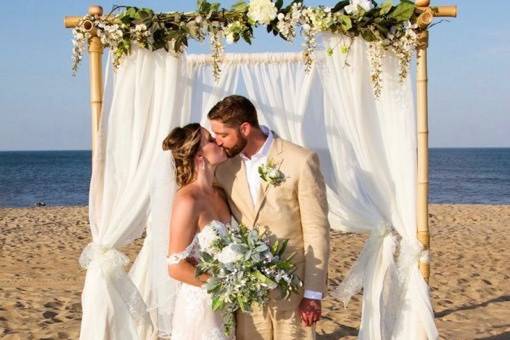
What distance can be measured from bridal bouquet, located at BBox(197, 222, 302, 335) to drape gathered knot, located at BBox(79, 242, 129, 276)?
1228 millimetres

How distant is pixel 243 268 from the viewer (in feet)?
10.6

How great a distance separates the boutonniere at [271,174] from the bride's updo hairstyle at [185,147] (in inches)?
15.0

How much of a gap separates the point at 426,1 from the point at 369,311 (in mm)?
2104

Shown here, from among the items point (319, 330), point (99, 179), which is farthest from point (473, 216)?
point (99, 179)

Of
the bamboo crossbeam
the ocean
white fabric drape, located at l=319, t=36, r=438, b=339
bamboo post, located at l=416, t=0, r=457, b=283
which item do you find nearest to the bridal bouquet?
white fabric drape, located at l=319, t=36, r=438, b=339

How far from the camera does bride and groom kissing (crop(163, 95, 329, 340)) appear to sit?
3.42m

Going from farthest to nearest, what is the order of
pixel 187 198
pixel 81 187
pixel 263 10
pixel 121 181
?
pixel 81 187 < pixel 121 181 < pixel 263 10 < pixel 187 198

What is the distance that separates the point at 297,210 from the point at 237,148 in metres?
0.46

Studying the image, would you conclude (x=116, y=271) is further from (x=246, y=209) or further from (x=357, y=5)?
(x=357, y=5)

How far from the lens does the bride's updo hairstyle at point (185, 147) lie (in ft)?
11.6

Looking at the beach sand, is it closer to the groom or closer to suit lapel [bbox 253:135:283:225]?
the groom

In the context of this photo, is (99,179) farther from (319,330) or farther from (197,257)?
(319,330)

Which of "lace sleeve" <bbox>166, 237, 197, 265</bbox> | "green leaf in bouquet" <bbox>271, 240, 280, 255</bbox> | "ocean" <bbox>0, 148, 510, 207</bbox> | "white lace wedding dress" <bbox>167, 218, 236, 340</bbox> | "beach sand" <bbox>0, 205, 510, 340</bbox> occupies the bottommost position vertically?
"ocean" <bbox>0, 148, 510, 207</bbox>

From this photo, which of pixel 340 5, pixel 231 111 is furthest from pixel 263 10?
pixel 231 111
